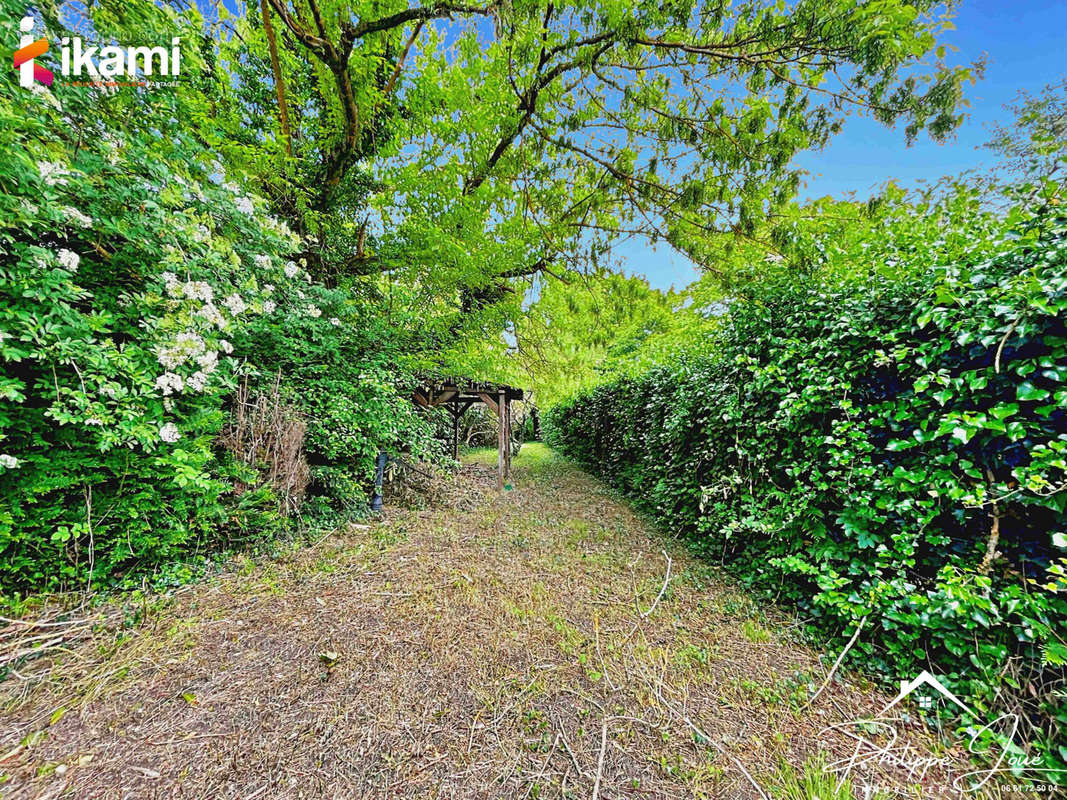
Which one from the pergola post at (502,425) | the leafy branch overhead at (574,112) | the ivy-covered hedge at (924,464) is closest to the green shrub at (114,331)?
the leafy branch overhead at (574,112)

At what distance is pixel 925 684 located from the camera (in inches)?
68.4

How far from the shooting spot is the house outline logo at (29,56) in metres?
1.81

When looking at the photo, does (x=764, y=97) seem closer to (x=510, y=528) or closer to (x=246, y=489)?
(x=510, y=528)

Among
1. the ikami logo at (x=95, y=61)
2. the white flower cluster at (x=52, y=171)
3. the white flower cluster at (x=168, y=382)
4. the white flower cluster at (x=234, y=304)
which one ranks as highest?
the ikami logo at (x=95, y=61)

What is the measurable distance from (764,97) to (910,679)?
392 cm

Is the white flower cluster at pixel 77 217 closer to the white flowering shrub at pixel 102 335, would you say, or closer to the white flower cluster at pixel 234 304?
the white flowering shrub at pixel 102 335

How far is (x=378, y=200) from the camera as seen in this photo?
4.33 m

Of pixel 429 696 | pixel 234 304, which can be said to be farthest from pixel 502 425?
pixel 429 696

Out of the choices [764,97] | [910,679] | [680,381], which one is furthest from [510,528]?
[764,97]

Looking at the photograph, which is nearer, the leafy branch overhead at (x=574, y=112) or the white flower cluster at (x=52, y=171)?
the white flower cluster at (x=52, y=171)

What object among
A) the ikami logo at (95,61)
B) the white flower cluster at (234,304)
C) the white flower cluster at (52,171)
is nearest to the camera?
the white flower cluster at (52,171)

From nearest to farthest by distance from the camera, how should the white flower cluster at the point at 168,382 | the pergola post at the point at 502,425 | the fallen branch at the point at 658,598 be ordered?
1. the white flower cluster at the point at 168,382
2. the fallen branch at the point at 658,598
3. the pergola post at the point at 502,425

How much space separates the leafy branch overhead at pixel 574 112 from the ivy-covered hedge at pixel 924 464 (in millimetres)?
1102

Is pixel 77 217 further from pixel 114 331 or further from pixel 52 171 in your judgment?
pixel 114 331
